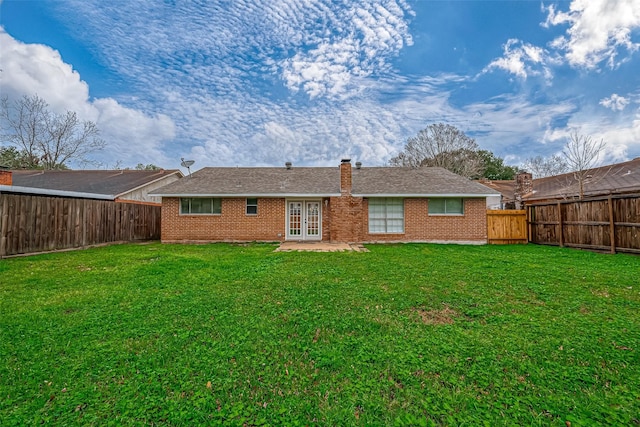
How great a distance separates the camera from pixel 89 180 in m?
20.3

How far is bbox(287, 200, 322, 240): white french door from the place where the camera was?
46.9 feet

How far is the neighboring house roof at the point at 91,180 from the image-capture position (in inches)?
709

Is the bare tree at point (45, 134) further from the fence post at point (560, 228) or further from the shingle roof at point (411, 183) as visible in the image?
the fence post at point (560, 228)

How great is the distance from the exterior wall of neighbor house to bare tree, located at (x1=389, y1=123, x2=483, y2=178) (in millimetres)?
25190

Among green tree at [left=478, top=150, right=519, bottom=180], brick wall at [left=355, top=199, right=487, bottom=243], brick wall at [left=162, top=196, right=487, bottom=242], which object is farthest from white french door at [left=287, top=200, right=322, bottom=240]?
green tree at [left=478, top=150, right=519, bottom=180]

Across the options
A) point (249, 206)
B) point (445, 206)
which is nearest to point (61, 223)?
point (249, 206)

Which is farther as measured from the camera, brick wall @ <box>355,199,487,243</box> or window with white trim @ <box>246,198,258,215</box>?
window with white trim @ <box>246,198,258,215</box>

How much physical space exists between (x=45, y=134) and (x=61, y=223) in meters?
23.5

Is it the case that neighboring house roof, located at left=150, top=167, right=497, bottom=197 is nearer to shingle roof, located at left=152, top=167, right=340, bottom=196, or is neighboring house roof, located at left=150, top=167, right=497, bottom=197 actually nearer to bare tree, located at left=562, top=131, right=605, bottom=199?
shingle roof, located at left=152, top=167, right=340, bottom=196

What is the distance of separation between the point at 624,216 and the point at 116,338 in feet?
45.8

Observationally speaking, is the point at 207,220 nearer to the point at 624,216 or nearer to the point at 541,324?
the point at 541,324

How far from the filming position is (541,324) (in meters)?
3.90

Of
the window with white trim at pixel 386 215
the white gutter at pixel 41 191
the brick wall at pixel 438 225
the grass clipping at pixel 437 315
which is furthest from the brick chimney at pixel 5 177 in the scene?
the grass clipping at pixel 437 315

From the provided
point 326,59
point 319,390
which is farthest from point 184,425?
point 326,59
